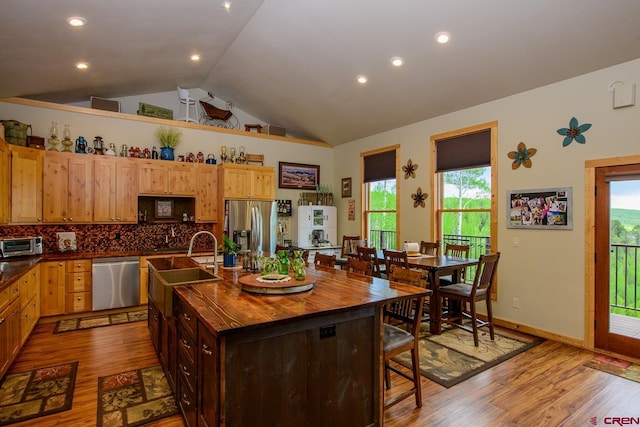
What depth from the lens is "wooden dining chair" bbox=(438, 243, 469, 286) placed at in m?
4.72

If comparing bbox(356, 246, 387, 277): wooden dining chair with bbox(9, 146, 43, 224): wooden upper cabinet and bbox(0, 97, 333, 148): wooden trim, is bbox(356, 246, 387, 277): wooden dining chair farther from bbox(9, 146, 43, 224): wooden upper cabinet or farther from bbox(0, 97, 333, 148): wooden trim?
bbox(9, 146, 43, 224): wooden upper cabinet

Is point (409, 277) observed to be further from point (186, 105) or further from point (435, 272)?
point (186, 105)

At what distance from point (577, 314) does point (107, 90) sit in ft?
23.5

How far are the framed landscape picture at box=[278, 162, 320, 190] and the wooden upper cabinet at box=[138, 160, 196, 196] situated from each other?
1.85 meters

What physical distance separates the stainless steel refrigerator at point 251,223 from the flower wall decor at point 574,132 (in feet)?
14.6

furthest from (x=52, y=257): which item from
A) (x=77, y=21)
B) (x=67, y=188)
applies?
(x=77, y=21)

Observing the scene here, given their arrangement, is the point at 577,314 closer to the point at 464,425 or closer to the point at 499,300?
the point at 499,300

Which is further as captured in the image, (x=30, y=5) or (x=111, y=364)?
(x=111, y=364)

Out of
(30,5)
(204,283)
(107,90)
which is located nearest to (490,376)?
(204,283)

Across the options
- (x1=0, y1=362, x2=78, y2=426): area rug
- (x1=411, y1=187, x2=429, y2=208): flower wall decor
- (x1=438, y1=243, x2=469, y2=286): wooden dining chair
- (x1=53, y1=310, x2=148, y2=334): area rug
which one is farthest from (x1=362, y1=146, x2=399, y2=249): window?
(x1=0, y1=362, x2=78, y2=426): area rug

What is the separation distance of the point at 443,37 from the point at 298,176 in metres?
4.17

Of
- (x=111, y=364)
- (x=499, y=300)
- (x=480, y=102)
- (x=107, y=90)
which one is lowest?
(x=111, y=364)

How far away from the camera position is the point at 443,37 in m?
3.76

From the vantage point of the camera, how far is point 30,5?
279 centimetres
